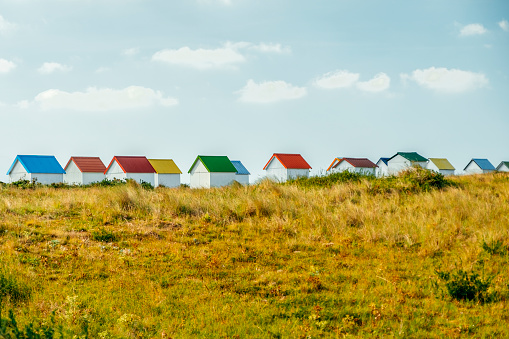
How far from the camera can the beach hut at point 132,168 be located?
168ft

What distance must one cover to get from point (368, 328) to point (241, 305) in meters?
2.24

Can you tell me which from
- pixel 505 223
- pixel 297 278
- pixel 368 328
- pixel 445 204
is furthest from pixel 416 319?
pixel 445 204

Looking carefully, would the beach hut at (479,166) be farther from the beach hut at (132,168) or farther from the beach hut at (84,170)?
the beach hut at (84,170)

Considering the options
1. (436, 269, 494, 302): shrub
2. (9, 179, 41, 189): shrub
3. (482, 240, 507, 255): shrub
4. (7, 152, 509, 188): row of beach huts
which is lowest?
(436, 269, 494, 302): shrub

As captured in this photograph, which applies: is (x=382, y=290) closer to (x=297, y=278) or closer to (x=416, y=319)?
(x=416, y=319)

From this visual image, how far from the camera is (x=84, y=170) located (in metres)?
52.8

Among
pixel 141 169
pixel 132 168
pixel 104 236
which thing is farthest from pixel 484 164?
pixel 104 236

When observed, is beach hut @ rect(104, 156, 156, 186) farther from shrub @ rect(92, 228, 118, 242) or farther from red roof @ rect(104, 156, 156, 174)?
shrub @ rect(92, 228, 118, 242)

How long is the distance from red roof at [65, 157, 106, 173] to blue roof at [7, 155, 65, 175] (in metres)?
2.12

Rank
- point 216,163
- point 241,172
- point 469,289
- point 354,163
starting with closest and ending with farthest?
point 469,289, point 216,163, point 354,163, point 241,172

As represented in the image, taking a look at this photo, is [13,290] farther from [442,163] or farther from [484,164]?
[484,164]

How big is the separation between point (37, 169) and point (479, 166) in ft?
233

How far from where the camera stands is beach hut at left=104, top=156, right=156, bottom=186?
51.1m

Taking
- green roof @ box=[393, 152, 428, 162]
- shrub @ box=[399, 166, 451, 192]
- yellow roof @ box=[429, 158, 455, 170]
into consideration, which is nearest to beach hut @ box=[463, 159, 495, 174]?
yellow roof @ box=[429, 158, 455, 170]
